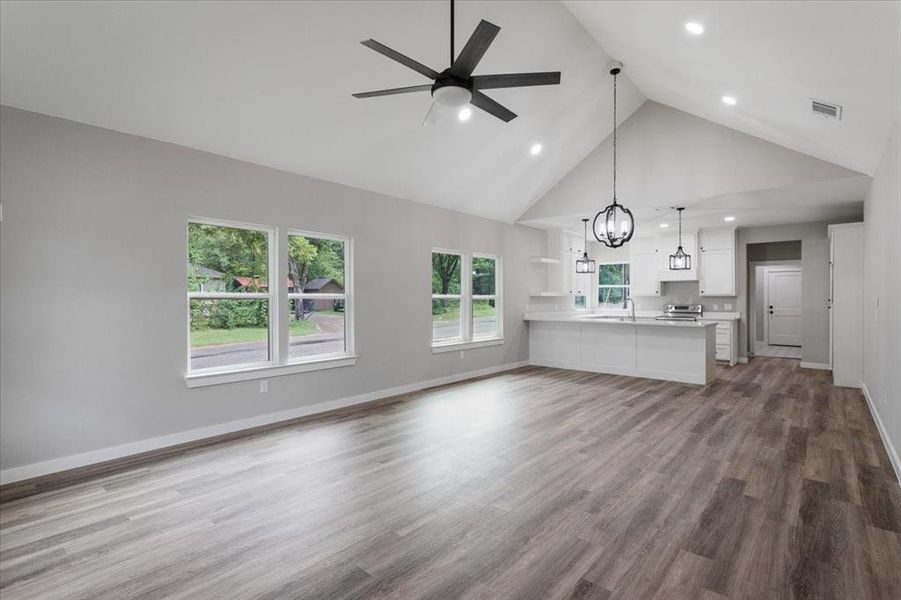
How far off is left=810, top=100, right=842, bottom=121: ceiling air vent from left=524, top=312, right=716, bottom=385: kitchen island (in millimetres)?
3174

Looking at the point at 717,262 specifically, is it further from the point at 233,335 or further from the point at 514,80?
the point at 233,335

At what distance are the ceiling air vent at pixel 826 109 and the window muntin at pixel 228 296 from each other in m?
5.27

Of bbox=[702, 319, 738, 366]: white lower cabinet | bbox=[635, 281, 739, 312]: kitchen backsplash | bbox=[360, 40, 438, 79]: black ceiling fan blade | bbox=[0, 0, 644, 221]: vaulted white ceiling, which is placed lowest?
bbox=[702, 319, 738, 366]: white lower cabinet

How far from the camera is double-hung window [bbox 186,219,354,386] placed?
4203mm

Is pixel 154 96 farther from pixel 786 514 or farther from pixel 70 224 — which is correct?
pixel 786 514

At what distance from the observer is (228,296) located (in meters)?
4.33

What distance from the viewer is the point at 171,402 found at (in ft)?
12.8

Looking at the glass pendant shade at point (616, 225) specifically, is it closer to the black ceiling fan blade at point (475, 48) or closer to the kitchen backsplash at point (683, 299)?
the black ceiling fan blade at point (475, 48)

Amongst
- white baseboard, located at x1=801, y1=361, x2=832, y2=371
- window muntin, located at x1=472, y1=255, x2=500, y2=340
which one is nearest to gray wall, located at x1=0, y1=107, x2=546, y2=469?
window muntin, located at x1=472, y1=255, x2=500, y2=340

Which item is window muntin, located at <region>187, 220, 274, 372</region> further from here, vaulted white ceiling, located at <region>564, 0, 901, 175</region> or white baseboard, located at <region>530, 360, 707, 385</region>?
white baseboard, located at <region>530, 360, 707, 385</region>

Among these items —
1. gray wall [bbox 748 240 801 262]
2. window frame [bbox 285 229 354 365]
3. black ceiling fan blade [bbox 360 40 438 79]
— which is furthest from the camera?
gray wall [bbox 748 240 801 262]

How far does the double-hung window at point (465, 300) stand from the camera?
263 inches

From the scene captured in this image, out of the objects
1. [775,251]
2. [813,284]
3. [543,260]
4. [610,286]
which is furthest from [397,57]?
[775,251]

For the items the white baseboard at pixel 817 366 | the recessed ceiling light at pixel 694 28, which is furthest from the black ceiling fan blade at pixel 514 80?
the white baseboard at pixel 817 366
